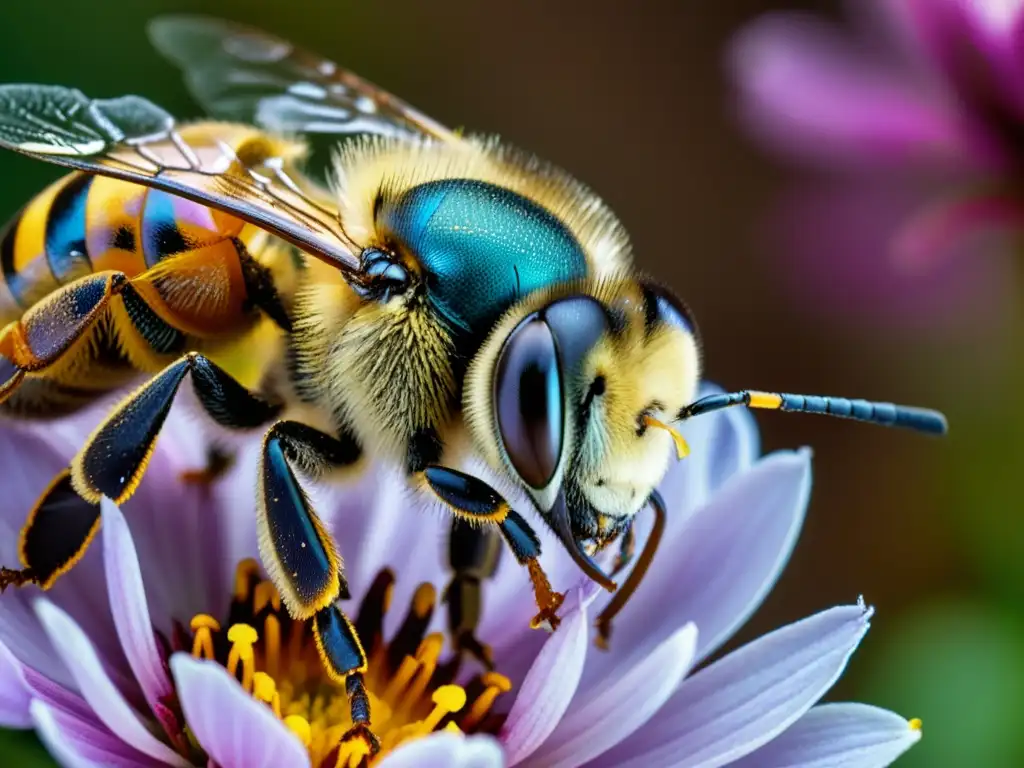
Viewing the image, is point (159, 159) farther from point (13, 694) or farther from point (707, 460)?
point (707, 460)

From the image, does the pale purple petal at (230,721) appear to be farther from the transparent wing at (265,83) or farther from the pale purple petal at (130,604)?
the transparent wing at (265,83)

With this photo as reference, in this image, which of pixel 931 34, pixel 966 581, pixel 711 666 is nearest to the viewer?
pixel 711 666

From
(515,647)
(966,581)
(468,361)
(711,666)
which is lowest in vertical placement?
(966,581)

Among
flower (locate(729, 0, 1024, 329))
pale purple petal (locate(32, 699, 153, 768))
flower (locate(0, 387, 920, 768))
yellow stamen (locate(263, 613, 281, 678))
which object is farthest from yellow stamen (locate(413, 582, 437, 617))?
flower (locate(729, 0, 1024, 329))

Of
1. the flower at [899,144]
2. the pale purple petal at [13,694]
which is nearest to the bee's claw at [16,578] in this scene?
the pale purple petal at [13,694]

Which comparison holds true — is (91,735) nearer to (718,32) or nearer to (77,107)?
(77,107)

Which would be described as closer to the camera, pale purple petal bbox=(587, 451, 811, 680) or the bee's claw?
the bee's claw

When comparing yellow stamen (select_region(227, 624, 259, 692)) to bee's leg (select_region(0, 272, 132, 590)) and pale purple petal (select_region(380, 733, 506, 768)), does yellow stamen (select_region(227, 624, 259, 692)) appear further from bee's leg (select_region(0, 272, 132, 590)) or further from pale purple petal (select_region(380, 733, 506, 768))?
pale purple petal (select_region(380, 733, 506, 768))

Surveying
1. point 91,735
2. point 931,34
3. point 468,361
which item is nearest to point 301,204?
point 468,361
